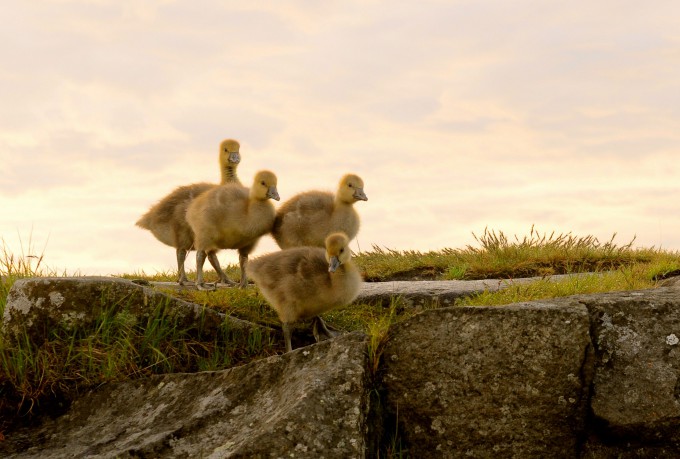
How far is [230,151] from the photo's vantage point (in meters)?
9.75

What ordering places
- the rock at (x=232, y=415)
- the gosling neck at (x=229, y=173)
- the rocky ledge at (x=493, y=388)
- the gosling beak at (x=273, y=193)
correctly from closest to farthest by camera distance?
the rock at (x=232, y=415) < the rocky ledge at (x=493, y=388) < the gosling beak at (x=273, y=193) < the gosling neck at (x=229, y=173)

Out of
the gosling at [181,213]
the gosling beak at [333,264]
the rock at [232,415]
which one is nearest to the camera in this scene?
the rock at [232,415]

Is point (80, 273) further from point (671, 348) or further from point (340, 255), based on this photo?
point (671, 348)

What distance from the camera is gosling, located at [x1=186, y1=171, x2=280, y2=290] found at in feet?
27.7

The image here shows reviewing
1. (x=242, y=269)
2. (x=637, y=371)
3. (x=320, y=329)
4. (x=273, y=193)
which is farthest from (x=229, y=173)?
(x=637, y=371)

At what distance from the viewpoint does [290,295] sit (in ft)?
22.9

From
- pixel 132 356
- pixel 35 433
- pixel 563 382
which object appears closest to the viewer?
pixel 563 382

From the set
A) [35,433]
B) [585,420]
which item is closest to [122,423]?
[35,433]

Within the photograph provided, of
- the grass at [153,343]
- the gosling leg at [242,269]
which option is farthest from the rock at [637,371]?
the gosling leg at [242,269]

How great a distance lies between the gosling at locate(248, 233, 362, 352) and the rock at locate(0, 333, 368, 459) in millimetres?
1098

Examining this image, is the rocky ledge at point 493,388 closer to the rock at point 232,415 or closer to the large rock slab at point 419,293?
the rock at point 232,415

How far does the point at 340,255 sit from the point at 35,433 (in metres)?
2.75

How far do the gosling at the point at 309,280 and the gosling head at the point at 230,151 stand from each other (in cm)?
265

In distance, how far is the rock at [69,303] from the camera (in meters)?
7.14
